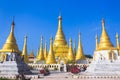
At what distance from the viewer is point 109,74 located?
23.2m

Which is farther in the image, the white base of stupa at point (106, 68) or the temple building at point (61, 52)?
the temple building at point (61, 52)

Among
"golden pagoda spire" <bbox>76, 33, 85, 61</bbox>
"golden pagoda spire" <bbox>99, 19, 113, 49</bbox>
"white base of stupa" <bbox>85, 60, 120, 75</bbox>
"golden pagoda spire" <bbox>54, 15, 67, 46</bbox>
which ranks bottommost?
"white base of stupa" <bbox>85, 60, 120, 75</bbox>

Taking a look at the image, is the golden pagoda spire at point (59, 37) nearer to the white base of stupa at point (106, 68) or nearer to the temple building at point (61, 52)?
the temple building at point (61, 52)

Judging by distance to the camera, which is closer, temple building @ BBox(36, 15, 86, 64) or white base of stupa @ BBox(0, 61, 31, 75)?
white base of stupa @ BBox(0, 61, 31, 75)

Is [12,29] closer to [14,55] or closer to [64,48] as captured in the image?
[14,55]

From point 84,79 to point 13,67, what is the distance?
34.9 ft

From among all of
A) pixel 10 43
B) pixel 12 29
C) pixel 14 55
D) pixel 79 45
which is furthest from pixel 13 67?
pixel 79 45

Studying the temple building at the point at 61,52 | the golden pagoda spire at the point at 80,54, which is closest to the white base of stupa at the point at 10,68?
the temple building at the point at 61,52

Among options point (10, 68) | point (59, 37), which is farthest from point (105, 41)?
point (10, 68)

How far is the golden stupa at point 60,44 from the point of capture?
155 ft

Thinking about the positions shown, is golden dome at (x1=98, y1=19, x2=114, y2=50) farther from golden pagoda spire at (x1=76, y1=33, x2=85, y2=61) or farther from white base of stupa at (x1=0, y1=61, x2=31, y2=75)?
white base of stupa at (x1=0, y1=61, x2=31, y2=75)

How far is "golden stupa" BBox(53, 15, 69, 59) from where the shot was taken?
155 ft

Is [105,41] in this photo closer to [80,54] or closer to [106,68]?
[80,54]

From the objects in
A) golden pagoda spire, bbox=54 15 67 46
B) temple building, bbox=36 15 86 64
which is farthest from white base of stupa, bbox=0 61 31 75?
golden pagoda spire, bbox=54 15 67 46
